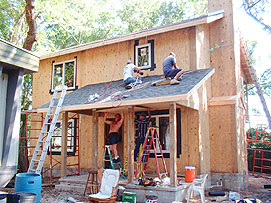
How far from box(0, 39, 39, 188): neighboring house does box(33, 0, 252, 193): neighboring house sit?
4034 mm

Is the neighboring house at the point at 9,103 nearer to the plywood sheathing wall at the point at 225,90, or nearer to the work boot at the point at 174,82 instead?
the work boot at the point at 174,82

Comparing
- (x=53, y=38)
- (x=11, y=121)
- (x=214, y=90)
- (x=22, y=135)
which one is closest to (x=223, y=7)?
(x=214, y=90)

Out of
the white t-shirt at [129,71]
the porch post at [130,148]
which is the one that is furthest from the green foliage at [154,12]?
the porch post at [130,148]

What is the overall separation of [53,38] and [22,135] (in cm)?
1307

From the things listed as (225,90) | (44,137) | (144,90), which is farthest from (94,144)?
(225,90)

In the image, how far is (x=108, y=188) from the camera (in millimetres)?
7777

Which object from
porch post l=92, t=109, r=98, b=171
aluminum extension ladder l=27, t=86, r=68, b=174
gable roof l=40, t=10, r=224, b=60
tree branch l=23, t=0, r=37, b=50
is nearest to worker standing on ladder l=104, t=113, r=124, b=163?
porch post l=92, t=109, r=98, b=171

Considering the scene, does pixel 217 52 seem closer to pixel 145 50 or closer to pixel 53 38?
pixel 145 50

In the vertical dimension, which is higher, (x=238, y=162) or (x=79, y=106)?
(x=79, y=106)

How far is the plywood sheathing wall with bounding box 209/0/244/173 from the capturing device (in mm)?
10812

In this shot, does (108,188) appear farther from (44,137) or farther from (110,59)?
(110,59)

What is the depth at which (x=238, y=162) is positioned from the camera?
1060 centimetres

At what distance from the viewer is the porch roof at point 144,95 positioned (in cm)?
795

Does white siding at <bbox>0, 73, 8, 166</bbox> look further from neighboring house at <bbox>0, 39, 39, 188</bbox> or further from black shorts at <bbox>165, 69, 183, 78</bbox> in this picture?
black shorts at <bbox>165, 69, 183, 78</bbox>
